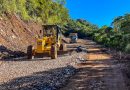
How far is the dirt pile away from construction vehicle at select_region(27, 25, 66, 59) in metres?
2.34

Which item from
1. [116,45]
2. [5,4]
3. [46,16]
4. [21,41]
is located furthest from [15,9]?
[46,16]

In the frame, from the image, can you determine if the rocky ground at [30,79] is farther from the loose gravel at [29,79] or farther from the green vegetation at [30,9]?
the green vegetation at [30,9]

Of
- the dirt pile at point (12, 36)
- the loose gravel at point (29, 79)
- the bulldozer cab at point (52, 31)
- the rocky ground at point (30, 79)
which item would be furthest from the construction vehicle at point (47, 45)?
the loose gravel at point (29, 79)

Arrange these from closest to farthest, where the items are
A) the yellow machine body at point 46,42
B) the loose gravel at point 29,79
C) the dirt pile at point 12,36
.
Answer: the loose gravel at point 29,79 → the yellow machine body at point 46,42 → the dirt pile at point 12,36

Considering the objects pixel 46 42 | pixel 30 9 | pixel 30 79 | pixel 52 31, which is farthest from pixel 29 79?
pixel 30 9

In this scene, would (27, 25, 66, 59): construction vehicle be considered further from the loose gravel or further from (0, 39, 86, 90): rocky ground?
the loose gravel

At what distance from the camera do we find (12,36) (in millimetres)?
38250

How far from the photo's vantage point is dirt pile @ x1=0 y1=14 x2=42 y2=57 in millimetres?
33450

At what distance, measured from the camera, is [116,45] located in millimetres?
45500

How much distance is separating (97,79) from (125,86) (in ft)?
8.27

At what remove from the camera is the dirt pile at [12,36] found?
33.5 meters

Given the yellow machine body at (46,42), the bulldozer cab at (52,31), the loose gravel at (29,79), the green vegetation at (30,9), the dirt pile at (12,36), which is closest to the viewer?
the loose gravel at (29,79)

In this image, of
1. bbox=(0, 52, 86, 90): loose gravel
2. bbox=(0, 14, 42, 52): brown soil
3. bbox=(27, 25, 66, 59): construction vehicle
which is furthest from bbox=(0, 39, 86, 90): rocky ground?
bbox=(0, 14, 42, 52): brown soil

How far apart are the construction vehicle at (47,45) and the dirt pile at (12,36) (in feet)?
7.68
